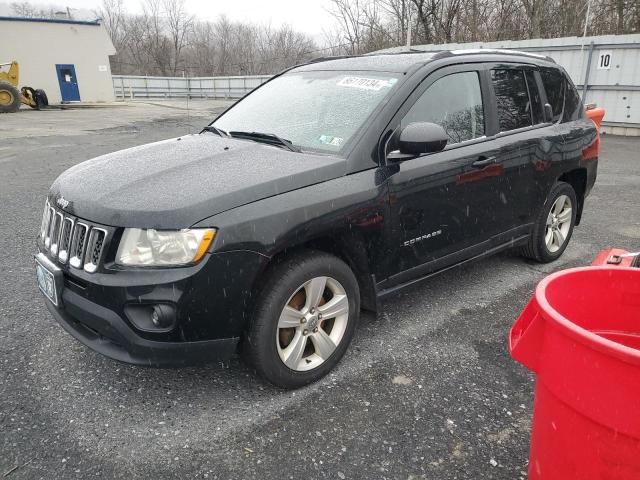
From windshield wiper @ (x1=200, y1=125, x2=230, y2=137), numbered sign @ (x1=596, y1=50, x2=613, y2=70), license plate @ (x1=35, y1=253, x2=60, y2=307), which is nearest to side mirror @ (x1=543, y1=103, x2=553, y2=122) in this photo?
windshield wiper @ (x1=200, y1=125, x2=230, y2=137)

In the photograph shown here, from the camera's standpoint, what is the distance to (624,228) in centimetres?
572

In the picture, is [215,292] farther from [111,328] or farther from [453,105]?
[453,105]

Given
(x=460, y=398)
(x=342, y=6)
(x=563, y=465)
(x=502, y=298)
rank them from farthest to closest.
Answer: (x=342, y=6)
(x=502, y=298)
(x=460, y=398)
(x=563, y=465)

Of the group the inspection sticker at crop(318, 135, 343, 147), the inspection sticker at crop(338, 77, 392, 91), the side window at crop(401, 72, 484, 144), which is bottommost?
the inspection sticker at crop(318, 135, 343, 147)

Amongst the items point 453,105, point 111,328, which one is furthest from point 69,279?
point 453,105

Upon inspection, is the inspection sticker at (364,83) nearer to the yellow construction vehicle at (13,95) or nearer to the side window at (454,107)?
the side window at (454,107)

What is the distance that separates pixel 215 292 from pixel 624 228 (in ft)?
17.1

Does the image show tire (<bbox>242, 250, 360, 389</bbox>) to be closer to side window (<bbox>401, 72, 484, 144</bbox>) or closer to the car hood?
the car hood

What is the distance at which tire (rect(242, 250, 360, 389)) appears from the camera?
253 cm

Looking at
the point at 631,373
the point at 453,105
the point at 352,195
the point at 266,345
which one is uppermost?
the point at 453,105

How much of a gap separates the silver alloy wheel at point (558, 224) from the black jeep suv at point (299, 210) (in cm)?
40

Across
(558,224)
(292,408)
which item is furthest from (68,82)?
(292,408)

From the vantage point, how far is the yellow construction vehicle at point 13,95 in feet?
67.3

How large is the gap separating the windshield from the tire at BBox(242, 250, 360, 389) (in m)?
0.76
